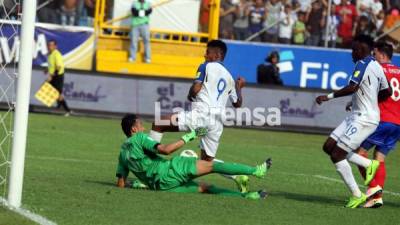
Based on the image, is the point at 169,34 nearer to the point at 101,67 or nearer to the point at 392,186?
the point at 101,67

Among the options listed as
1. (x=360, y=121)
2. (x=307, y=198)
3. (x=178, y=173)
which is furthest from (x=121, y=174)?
(x=360, y=121)

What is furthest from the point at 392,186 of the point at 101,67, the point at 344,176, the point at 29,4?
the point at 101,67

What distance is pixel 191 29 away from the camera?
103 ft

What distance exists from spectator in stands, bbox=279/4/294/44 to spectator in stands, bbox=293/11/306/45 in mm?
153

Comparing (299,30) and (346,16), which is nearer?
(346,16)

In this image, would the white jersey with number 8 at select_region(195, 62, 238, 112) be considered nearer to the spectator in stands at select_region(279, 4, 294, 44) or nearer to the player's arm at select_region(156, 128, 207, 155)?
the player's arm at select_region(156, 128, 207, 155)

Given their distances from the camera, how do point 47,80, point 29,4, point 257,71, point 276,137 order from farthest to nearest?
point 257,71 < point 47,80 < point 276,137 < point 29,4

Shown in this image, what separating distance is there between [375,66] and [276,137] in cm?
1303

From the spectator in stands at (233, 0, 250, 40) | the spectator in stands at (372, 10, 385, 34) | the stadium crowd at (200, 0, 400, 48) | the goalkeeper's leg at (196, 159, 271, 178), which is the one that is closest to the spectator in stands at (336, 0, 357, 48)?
the stadium crowd at (200, 0, 400, 48)

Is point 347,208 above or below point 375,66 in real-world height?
below

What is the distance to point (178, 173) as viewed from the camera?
12.5m

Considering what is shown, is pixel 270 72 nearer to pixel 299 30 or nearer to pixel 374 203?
pixel 299 30

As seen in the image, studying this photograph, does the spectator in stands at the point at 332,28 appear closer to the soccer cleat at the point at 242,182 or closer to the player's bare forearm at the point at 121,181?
the soccer cleat at the point at 242,182

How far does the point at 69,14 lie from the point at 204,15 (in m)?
4.18
